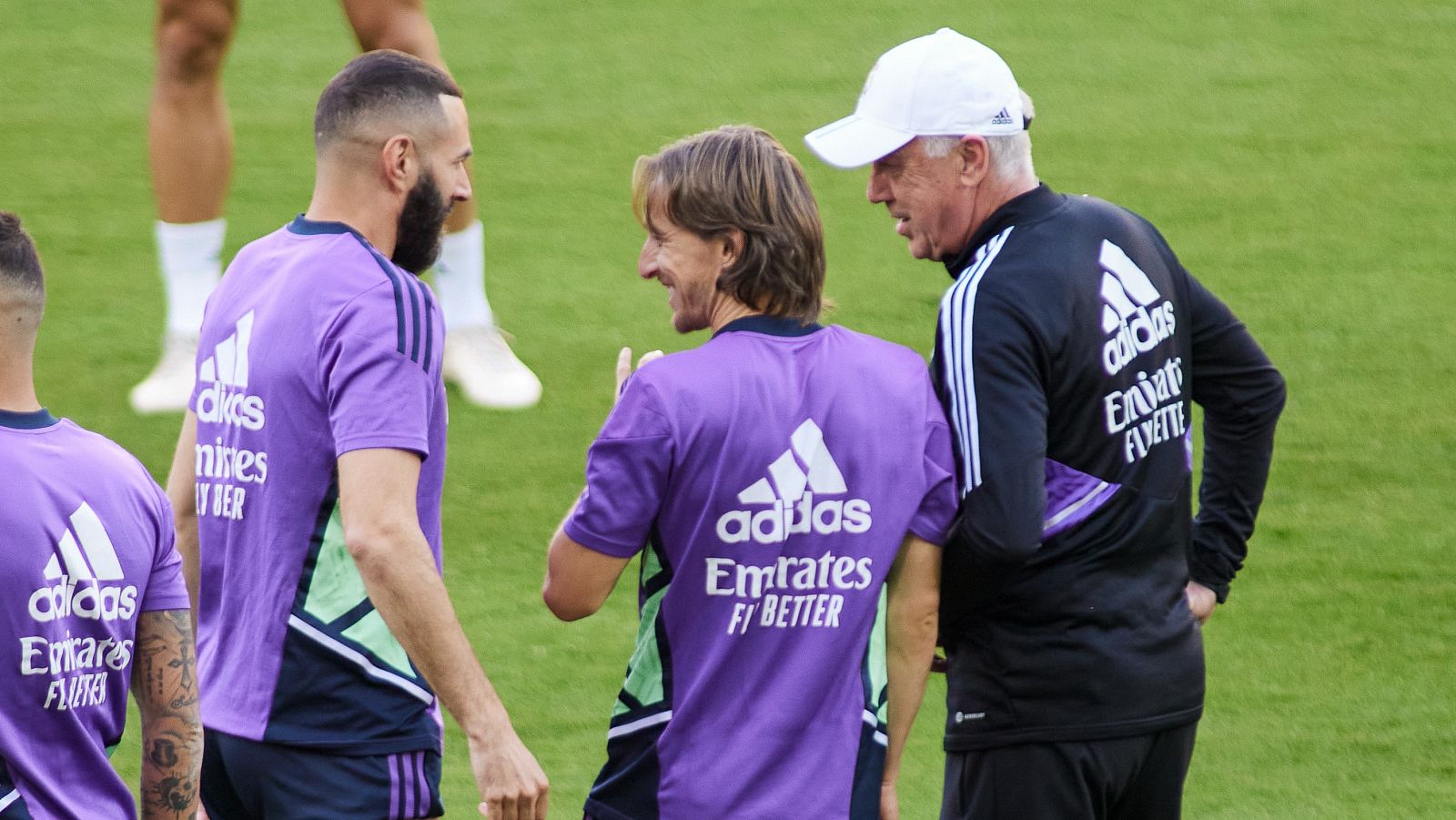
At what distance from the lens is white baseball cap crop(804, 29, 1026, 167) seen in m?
2.74

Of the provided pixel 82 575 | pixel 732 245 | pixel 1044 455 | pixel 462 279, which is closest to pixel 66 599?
pixel 82 575

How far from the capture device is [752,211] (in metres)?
2.55

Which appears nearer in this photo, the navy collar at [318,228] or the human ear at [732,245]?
the human ear at [732,245]

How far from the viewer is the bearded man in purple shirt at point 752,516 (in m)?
2.45

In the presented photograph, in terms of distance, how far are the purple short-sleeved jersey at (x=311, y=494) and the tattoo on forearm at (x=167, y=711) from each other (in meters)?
0.21

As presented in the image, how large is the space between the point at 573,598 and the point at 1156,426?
85cm

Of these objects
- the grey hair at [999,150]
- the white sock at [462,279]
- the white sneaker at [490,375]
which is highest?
the grey hair at [999,150]

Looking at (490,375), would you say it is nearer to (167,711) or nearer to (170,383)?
(170,383)

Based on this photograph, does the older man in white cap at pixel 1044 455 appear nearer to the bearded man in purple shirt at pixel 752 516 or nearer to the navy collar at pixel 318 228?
the bearded man in purple shirt at pixel 752 516

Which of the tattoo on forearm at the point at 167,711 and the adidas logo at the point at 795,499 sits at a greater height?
the adidas logo at the point at 795,499

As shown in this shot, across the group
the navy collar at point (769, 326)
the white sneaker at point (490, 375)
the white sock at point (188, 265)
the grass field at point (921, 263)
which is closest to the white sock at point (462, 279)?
the white sneaker at point (490, 375)

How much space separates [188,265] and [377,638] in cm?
327

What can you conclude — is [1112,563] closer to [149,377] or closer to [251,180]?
[149,377]

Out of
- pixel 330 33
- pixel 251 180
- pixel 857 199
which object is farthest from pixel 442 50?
pixel 857 199
